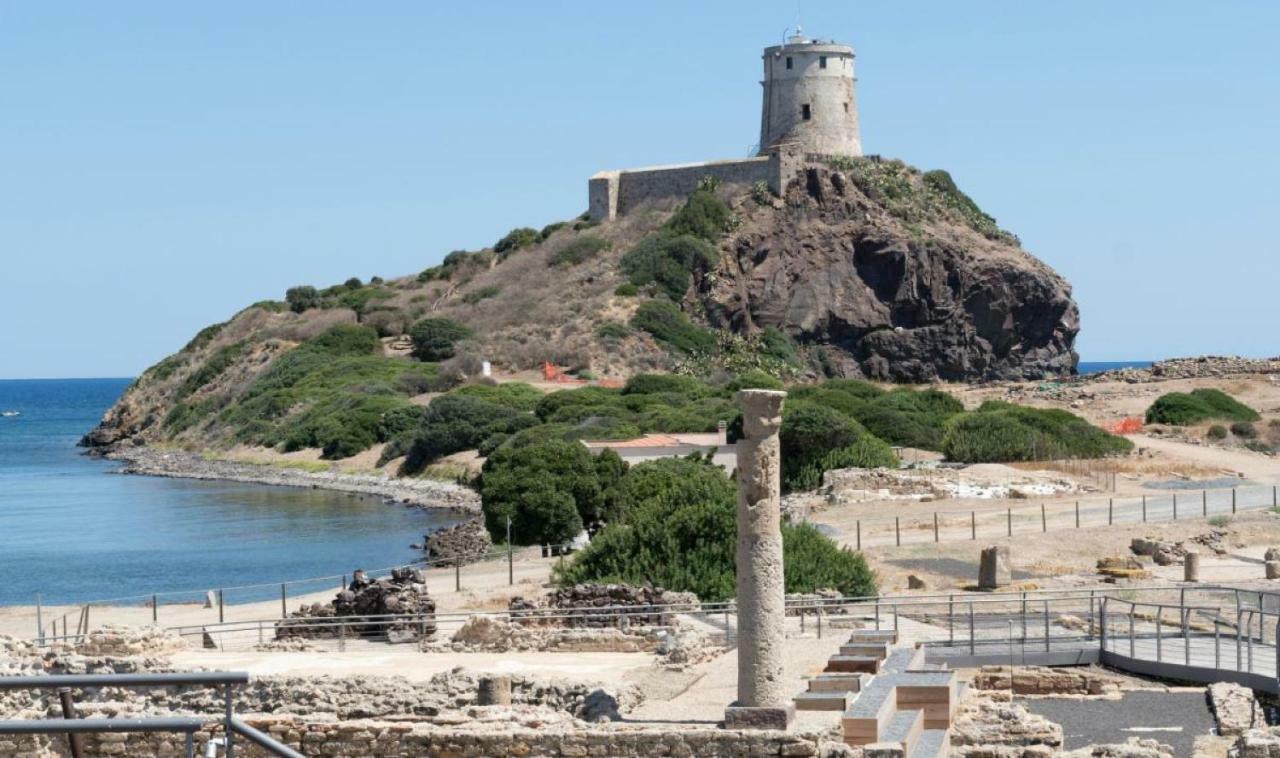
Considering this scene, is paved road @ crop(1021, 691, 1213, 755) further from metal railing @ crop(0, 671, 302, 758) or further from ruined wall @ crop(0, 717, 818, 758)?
metal railing @ crop(0, 671, 302, 758)

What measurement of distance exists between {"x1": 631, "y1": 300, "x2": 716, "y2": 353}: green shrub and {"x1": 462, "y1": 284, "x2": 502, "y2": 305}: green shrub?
11851 millimetres

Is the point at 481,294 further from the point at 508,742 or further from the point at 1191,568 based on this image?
the point at 508,742

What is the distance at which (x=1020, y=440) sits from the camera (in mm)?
59625

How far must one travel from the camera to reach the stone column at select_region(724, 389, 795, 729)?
18.4 metres

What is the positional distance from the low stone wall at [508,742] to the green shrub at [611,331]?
256 feet

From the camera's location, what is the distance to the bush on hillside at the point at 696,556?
32.1m

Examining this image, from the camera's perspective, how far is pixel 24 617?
38625 millimetres

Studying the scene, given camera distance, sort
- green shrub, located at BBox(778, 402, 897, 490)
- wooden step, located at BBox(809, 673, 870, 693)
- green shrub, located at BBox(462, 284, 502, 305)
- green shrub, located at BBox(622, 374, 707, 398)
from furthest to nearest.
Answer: green shrub, located at BBox(462, 284, 502, 305) → green shrub, located at BBox(622, 374, 707, 398) → green shrub, located at BBox(778, 402, 897, 490) → wooden step, located at BBox(809, 673, 870, 693)

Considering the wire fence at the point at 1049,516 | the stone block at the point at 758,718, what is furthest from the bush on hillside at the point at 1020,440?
the stone block at the point at 758,718

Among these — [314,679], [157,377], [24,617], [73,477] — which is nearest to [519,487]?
[24,617]

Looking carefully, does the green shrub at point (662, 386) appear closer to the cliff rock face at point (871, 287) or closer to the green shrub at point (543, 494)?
the cliff rock face at point (871, 287)

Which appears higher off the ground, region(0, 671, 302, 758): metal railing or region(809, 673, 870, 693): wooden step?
region(0, 671, 302, 758): metal railing

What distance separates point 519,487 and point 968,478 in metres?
13.4

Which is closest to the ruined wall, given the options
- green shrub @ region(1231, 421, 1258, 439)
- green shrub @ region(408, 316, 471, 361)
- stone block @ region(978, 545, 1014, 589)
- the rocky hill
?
stone block @ region(978, 545, 1014, 589)
